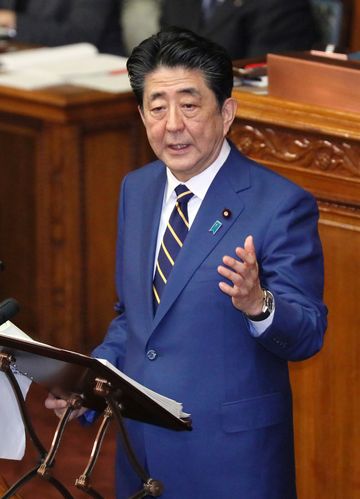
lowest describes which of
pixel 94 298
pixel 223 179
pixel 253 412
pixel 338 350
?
pixel 94 298

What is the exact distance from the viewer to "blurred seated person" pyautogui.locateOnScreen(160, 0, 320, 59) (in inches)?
224

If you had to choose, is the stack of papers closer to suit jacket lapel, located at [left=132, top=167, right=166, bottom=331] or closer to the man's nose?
suit jacket lapel, located at [left=132, top=167, right=166, bottom=331]

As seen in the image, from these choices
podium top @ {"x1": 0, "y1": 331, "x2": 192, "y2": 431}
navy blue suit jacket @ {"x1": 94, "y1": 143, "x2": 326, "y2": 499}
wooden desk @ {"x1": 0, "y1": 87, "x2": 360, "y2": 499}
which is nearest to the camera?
podium top @ {"x1": 0, "y1": 331, "x2": 192, "y2": 431}

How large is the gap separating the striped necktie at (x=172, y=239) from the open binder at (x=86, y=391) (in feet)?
0.99

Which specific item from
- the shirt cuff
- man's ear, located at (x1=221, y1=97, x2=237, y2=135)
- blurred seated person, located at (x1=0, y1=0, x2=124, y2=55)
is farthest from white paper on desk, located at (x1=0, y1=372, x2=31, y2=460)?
blurred seated person, located at (x1=0, y1=0, x2=124, y2=55)

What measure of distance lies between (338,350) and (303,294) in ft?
3.02

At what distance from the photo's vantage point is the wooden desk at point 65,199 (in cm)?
537

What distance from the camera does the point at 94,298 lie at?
5.59 meters

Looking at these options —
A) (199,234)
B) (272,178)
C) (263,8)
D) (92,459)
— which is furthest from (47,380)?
(263,8)

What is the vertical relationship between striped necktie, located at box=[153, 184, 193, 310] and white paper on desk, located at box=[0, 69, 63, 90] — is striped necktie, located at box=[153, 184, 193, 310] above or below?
above

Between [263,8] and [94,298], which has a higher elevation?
[263,8]

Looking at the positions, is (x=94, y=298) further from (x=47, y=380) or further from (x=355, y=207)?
(x=47, y=380)

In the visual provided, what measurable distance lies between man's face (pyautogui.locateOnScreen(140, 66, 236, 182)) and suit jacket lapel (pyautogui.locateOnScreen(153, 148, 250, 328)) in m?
0.08

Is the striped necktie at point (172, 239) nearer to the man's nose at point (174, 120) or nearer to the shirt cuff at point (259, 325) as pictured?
the man's nose at point (174, 120)
